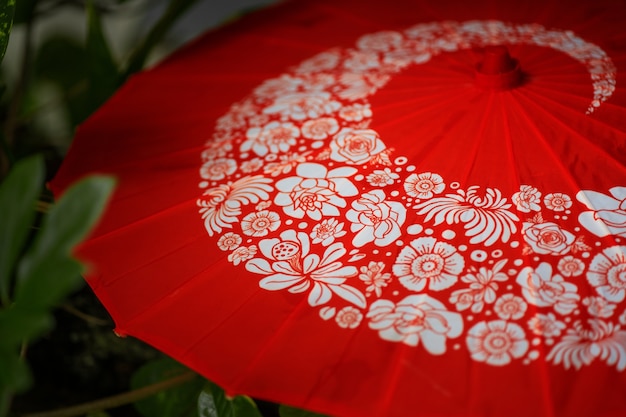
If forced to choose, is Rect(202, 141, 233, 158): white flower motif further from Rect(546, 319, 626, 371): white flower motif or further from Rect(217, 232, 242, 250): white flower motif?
Rect(546, 319, 626, 371): white flower motif

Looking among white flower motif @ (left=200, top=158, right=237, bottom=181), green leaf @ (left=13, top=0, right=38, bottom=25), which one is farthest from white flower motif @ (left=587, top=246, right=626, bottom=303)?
green leaf @ (left=13, top=0, right=38, bottom=25)

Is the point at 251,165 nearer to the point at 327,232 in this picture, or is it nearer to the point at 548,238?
the point at 327,232

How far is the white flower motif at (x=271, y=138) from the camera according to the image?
99 centimetres

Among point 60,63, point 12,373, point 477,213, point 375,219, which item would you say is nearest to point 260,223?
point 375,219

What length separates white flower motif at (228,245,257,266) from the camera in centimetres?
85

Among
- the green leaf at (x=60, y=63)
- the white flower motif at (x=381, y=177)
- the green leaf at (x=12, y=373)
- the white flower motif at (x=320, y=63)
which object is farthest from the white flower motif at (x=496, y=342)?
the green leaf at (x=60, y=63)

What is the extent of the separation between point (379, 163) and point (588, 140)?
0.27 m

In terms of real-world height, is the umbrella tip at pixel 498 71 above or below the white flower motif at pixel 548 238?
above

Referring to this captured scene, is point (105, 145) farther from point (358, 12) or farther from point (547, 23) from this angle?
point (547, 23)

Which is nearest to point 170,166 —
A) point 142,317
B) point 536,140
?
point 142,317

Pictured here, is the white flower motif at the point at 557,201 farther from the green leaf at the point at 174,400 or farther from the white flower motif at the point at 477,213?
the green leaf at the point at 174,400

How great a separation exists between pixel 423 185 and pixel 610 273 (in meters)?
0.24

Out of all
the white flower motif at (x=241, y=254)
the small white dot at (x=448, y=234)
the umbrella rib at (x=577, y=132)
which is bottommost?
the white flower motif at (x=241, y=254)

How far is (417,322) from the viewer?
0.76 meters
